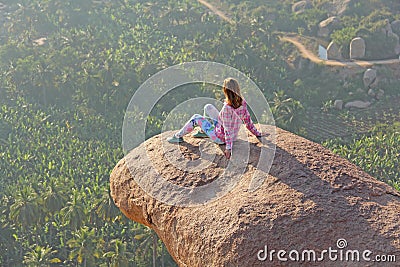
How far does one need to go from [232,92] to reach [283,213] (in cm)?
224

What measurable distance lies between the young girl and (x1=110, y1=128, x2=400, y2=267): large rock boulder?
8.2 inches

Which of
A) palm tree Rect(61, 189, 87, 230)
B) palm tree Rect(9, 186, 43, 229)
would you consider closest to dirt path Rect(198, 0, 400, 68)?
palm tree Rect(61, 189, 87, 230)

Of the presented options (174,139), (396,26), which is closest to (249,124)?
(174,139)

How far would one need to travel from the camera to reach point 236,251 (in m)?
7.71

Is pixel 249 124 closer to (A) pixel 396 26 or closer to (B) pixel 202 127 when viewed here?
(B) pixel 202 127

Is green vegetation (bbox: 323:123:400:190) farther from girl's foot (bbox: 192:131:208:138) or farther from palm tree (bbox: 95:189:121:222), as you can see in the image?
girl's foot (bbox: 192:131:208:138)

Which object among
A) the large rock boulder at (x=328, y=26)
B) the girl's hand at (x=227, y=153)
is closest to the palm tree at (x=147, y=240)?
the girl's hand at (x=227, y=153)

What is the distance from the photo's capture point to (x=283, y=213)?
7.82m

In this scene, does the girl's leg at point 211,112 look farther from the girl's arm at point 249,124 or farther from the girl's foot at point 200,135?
the girl's arm at point 249,124

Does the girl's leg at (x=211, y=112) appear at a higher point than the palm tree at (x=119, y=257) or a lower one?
higher

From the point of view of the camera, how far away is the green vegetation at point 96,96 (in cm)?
2709

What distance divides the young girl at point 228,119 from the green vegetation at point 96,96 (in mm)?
15426

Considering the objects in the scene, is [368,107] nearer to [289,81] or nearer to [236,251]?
[289,81]

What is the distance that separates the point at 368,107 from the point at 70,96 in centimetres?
2267
